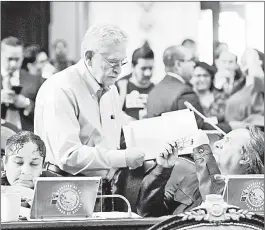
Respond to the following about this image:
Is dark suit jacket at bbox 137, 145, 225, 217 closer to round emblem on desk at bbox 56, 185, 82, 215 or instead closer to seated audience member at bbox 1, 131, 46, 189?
round emblem on desk at bbox 56, 185, 82, 215

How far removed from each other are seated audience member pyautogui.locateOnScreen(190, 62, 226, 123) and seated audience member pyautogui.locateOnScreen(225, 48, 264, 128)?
3.4 inches

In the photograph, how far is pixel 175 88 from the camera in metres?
3.68

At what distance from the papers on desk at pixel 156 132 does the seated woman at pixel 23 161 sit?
0.47 m

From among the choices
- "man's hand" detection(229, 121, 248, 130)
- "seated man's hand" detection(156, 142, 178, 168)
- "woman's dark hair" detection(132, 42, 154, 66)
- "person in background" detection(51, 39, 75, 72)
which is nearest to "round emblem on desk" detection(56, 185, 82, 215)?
"seated man's hand" detection(156, 142, 178, 168)

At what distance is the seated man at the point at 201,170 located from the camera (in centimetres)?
362

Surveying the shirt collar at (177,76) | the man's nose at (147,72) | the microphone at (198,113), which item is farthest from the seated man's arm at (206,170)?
the man's nose at (147,72)

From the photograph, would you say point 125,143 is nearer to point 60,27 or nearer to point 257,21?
point 60,27

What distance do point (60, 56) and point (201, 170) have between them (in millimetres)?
950

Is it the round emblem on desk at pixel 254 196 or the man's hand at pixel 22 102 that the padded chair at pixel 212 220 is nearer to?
the round emblem on desk at pixel 254 196

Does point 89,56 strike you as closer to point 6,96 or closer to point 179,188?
point 6,96

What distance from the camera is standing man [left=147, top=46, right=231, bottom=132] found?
144 inches

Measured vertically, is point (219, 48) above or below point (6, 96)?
above

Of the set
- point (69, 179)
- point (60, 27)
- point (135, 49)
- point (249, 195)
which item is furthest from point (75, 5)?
point (249, 195)

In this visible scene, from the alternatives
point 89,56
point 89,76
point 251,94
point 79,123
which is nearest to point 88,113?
point 79,123
